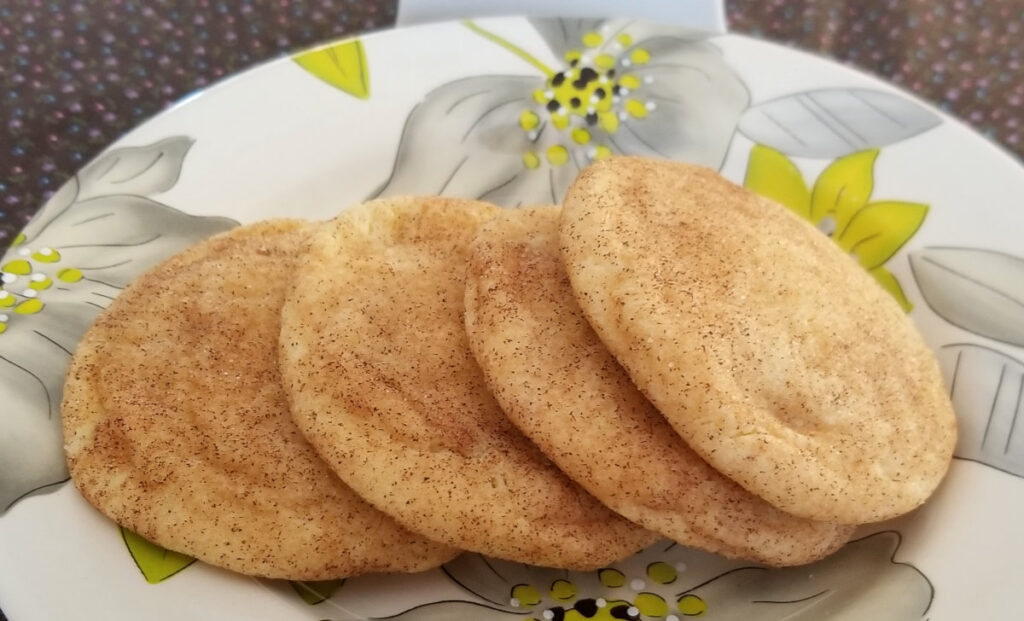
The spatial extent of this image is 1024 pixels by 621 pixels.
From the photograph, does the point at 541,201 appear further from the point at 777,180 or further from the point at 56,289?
the point at 56,289

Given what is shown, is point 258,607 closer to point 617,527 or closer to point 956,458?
point 617,527

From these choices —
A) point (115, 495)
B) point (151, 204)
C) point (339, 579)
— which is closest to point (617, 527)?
point (339, 579)

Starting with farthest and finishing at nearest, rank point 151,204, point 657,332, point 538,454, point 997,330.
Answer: point 151,204 → point 997,330 → point 538,454 → point 657,332

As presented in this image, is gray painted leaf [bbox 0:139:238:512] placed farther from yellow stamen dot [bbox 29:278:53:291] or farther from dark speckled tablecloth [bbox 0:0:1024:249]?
dark speckled tablecloth [bbox 0:0:1024:249]

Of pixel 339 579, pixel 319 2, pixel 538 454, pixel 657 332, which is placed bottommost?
pixel 339 579

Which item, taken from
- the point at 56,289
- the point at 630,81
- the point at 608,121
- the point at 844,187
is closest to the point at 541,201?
the point at 608,121

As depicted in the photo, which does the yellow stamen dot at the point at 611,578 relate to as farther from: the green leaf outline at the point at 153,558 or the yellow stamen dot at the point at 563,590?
the green leaf outline at the point at 153,558

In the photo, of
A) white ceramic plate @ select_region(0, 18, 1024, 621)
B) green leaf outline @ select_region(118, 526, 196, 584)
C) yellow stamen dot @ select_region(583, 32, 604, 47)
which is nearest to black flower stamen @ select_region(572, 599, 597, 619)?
white ceramic plate @ select_region(0, 18, 1024, 621)

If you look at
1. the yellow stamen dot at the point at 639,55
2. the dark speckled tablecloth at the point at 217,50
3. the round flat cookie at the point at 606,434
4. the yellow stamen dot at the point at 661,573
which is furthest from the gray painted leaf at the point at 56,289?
the yellow stamen dot at the point at 639,55
